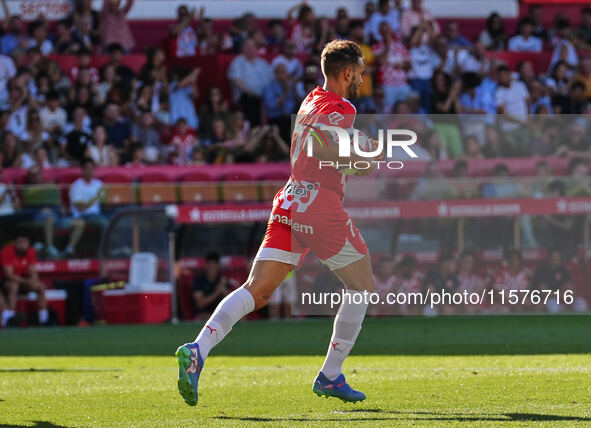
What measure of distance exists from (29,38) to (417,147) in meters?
7.39

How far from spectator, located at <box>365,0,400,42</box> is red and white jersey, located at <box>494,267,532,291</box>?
6.55 m

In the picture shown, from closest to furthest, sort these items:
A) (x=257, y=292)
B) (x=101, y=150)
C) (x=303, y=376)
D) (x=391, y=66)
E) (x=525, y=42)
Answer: (x=257, y=292), (x=303, y=376), (x=101, y=150), (x=391, y=66), (x=525, y=42)

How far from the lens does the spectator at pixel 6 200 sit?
15.1 metres

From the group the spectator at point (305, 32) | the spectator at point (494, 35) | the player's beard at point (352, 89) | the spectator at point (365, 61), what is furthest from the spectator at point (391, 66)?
the player's beard at point (352, 89)

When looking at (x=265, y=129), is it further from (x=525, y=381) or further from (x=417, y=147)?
(x=525, y=381)

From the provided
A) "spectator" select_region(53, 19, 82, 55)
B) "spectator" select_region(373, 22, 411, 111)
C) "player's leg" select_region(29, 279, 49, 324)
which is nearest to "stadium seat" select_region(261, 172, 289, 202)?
"player's leg" select_region(29, 279, 49, 324)

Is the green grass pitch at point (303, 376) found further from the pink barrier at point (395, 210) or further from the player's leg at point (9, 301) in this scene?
the pink barrier at point (395, 210)

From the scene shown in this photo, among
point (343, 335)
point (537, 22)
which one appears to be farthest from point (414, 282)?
point (537, 22)

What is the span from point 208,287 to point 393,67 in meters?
6.25

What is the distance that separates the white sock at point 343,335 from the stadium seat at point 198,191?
8.97 m

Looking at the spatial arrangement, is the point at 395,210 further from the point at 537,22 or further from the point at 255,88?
the point at 537,22

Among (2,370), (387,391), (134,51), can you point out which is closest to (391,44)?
(134,51)

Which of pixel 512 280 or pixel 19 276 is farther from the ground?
pixel 19 276

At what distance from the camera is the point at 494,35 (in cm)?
2247
